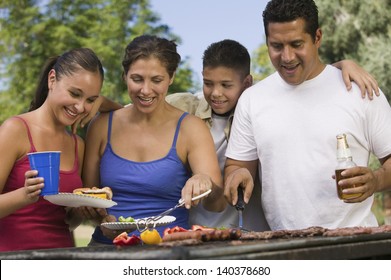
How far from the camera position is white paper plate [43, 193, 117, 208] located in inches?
135

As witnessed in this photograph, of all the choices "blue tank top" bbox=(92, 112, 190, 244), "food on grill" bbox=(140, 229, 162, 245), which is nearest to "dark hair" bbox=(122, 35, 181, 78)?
"blue tank top" bbox=(92, 112, 190, 244)

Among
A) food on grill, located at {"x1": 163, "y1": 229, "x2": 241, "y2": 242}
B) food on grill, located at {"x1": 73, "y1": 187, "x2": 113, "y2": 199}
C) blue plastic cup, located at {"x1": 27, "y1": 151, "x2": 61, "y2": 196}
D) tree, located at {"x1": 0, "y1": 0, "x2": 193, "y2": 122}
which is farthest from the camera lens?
tree, located at {"x1": 0, "y1": 0, "x2": 193, "y2": 122}

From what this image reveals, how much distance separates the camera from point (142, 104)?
4031 mm

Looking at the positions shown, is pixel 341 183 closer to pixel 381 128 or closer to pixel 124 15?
pixel 381 128

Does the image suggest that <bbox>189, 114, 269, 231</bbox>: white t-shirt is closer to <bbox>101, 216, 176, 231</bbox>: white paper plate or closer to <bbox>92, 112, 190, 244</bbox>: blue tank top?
<bbox>92, 112, 190, 244</bbox>: blue tank top

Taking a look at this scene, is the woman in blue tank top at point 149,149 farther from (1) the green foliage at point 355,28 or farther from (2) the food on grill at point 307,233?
(1) the green foliage at point 355,28

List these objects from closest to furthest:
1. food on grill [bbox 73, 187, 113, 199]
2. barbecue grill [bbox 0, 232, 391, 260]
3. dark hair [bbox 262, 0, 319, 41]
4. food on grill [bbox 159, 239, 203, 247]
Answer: barbecue grill [bbox 0, 232, 391, 260] → food on grill [bbox 159, 239, 203, 247] → food on grill [bbox 73, 187, 113, 199] → dark hair [bbox 262, 0, 319, 41]

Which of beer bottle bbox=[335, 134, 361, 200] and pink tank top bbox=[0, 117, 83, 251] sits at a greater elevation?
beer bottle bbox=[335, 134, 361, 200]

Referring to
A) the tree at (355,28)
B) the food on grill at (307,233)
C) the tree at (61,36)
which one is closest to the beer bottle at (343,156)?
the food on grill at (307,233)

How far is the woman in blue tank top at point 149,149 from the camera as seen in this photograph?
157 inches

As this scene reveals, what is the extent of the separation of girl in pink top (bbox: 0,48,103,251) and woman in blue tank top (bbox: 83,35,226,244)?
178mm

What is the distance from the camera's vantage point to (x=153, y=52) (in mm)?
4062
